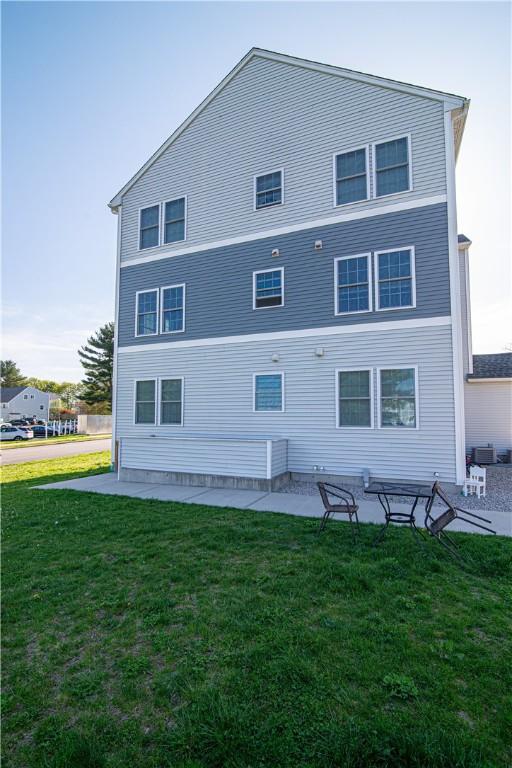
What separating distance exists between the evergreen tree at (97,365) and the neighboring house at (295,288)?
115ft

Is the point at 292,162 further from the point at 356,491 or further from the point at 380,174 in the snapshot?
the point at 356,491

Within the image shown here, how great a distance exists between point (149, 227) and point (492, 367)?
13899 millimetres

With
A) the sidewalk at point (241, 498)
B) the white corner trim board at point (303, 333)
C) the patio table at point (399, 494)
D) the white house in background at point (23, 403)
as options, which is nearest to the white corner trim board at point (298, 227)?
the white corner trim board at point (303, 333)

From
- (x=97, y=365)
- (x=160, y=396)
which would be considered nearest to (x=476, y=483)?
(x=160, y=396)

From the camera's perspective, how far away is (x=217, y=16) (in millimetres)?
10547

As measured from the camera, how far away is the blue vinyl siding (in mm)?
8828

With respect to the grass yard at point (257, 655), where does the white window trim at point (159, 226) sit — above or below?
above

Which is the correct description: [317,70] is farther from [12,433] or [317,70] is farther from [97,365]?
[97,365]

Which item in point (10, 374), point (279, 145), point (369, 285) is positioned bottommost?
point (369, 285)

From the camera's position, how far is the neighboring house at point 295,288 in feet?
29.0

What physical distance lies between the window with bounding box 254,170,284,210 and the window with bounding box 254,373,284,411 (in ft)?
16.3

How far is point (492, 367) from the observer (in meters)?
14.7

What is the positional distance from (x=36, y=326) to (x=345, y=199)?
3860 centimetres

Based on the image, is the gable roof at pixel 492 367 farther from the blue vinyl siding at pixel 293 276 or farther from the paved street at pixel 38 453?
the paved street at pixel 38 453
